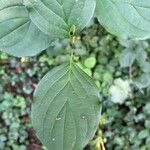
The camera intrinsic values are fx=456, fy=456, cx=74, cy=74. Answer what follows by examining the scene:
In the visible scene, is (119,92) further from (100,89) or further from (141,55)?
(141,55)

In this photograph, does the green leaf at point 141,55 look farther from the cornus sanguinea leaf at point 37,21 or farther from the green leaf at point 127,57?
the cornus sanguinea leaf at point 37,21

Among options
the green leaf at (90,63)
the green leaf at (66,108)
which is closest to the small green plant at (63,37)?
the green leaf at (66,108)

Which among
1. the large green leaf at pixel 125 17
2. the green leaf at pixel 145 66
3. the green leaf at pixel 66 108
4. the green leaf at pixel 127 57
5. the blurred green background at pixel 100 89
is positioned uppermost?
the large green leaf at pixel 125 17

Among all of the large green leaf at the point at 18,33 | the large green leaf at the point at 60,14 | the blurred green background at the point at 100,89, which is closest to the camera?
the large green leaf at the point at 60,14

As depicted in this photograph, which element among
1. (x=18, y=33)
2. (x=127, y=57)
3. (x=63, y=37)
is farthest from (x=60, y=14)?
(x=127, y=57)

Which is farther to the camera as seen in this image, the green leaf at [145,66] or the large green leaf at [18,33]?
the green leaf at [145,66]

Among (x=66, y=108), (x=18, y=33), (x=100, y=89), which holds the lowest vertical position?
(x=100, y=89)

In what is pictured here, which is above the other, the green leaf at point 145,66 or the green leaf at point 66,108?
the green leaf at point 66,108
